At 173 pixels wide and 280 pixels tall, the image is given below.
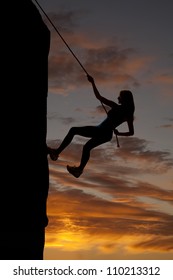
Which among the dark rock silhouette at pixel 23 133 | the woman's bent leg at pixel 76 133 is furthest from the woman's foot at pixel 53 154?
the dark rock silhouette at pixel 23 133

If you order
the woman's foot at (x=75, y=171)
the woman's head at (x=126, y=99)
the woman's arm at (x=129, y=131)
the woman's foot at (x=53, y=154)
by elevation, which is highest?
the woman's head at (x=126, y=99)

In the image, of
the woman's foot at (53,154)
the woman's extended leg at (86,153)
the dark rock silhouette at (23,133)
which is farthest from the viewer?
the woman's extended leg at (86,153)

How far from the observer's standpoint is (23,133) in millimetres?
12992

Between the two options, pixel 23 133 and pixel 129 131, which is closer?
pixel 23 133

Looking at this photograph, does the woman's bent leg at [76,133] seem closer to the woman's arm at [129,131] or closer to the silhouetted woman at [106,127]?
the silhouetted woman at [106,127]

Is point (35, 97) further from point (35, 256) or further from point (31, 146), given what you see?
point (35, 256)

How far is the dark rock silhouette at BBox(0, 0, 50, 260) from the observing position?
1221cm

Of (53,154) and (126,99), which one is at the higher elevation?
(126,99)

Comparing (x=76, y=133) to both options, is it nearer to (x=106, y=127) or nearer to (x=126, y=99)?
(x=106, y=127)

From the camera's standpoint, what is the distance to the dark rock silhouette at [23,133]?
12211 mm

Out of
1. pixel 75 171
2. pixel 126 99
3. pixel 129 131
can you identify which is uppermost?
pixel 126 99

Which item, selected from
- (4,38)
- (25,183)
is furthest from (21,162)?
(4,38)

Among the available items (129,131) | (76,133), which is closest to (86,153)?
(76,133)

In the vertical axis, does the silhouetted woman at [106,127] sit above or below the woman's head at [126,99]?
below
